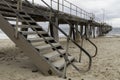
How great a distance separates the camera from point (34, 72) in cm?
789

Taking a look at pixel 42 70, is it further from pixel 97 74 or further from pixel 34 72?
pixel 97 74

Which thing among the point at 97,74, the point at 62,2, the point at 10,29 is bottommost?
the point at 97,74

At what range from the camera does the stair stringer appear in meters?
7.57


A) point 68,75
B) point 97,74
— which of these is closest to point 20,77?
point 68,75

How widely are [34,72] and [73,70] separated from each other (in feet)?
4.14

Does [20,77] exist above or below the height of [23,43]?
below

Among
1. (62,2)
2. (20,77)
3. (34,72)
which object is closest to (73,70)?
(34,72)

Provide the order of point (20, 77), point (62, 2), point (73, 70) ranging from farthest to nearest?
point (62, 2)
point (73, 70)
point (20, 77)

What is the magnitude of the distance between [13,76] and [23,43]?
0.97 meters

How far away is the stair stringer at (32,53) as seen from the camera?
24.8ft

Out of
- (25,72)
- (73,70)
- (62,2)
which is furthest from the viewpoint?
(62,2)

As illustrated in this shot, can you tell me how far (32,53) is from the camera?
7805 mm

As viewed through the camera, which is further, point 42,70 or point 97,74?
point 97,74

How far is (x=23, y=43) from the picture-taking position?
7.88 metres
